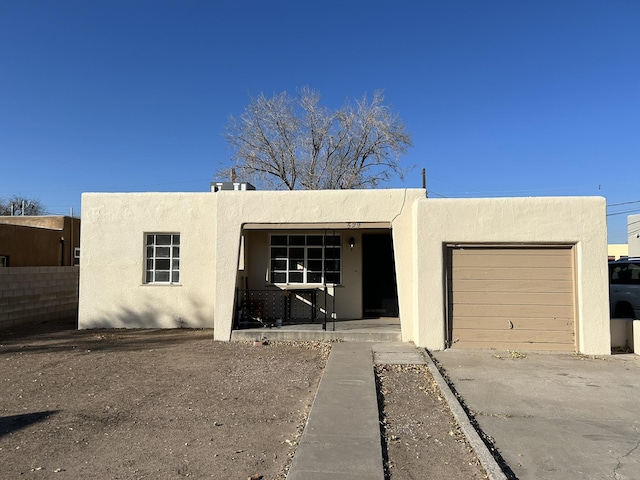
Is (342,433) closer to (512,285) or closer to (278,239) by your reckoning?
(512,285)

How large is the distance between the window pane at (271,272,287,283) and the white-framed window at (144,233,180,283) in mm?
2362

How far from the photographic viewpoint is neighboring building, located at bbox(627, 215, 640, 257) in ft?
102

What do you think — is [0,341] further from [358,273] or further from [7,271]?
[358,273]

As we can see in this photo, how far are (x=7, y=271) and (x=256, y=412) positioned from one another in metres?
10.2

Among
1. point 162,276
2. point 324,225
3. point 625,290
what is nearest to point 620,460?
point 324,225

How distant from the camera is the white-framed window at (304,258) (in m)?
12.0

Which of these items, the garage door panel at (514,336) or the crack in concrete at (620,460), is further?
the garage door panel at (514,336)

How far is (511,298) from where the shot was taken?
9133mm

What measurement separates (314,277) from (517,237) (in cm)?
496

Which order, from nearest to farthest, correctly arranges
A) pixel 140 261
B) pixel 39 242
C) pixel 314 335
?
pixel 314 335, pixel 140 261, pixel 39 242

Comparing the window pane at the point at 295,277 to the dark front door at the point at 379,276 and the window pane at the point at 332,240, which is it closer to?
the window pane at the point at 332,240

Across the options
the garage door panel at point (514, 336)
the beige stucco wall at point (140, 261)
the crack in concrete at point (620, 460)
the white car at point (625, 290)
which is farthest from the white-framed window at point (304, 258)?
the crack in concrete at point (620, 460)

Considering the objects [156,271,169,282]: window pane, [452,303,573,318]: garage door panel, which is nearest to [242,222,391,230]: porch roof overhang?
[452,303,573,318]: garage door panel

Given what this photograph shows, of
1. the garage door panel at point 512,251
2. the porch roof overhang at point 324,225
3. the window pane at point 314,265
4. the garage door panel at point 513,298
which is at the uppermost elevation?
the porch roof overhang at point 324,225
